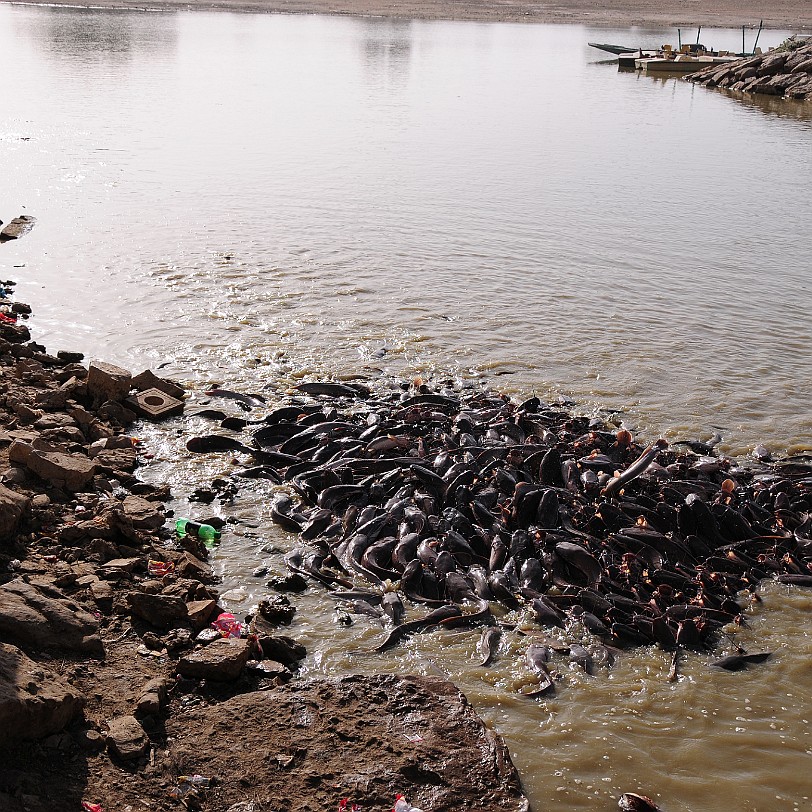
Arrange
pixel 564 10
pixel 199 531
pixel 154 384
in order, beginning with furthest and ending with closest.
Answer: pixel 564 10, pixel 154 384, pixel 199 531

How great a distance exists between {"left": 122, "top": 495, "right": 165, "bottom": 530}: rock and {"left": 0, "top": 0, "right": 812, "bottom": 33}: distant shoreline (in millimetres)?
68894

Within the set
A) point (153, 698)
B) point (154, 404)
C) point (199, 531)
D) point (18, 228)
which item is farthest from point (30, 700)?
point (18, 228)

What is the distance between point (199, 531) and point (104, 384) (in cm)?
261

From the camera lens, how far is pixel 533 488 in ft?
23.4

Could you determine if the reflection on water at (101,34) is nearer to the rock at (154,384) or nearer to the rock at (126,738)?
the rock at (154,384)

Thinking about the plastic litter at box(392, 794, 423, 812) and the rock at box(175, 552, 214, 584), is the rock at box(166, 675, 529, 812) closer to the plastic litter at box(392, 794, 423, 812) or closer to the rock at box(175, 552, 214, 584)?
the plastic litter at box(392, 794, 423, 812)

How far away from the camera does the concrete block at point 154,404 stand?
342 inches

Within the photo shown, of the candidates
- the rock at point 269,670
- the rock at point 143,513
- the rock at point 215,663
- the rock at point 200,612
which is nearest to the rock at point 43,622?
the rock at point 215,663

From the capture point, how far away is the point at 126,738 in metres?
4.30

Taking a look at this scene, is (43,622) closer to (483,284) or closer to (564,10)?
(483,284)

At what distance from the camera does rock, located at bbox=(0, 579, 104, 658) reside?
15.4 feet

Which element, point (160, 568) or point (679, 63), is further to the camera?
point (679, 63)

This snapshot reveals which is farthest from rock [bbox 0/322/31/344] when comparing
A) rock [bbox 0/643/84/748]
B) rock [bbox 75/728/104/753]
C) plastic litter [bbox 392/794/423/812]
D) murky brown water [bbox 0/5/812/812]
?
plastic litter [bbox 392/794/423/812]

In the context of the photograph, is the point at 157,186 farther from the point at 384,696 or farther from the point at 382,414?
the point at 384,696
